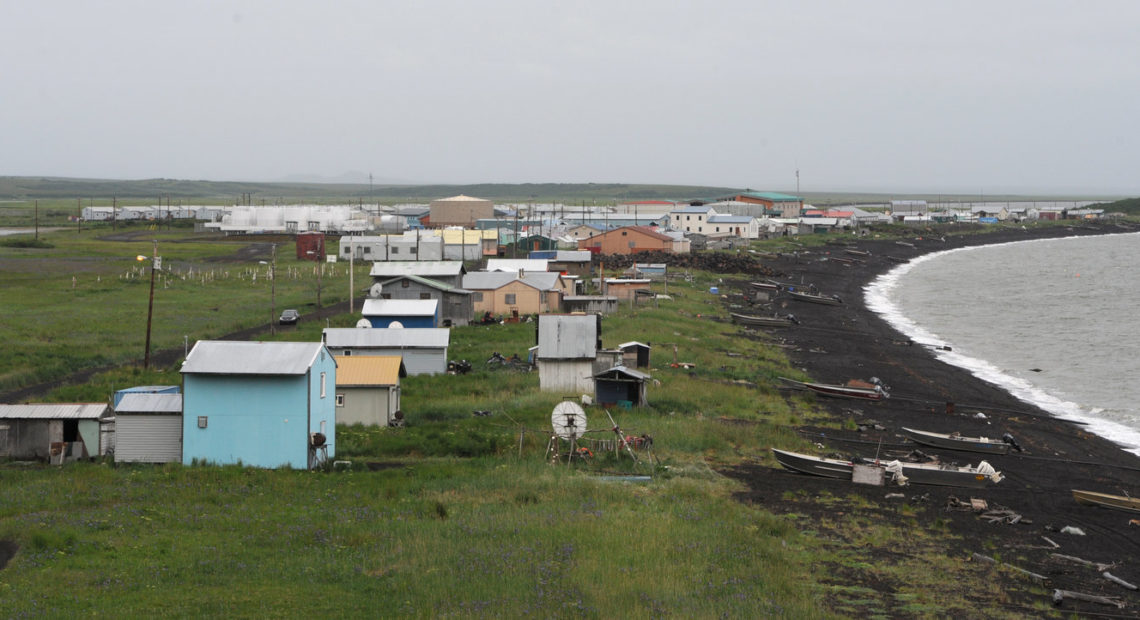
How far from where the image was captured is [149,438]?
2570cm

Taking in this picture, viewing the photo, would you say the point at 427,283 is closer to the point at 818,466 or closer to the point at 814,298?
the point at 818,466

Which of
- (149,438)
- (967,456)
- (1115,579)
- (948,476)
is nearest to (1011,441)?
(967,456)

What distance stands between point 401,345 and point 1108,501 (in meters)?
23.1

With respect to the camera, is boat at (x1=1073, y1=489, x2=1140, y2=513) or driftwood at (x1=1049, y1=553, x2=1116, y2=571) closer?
driftwood at (x1=1049, y1=553, x2=1116, y2=571)

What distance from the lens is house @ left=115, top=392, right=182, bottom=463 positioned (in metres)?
25.6

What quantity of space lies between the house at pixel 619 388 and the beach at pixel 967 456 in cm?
528

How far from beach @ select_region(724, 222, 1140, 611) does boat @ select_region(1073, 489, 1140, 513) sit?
180 millimetres

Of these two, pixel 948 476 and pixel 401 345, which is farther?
pixel 401 345

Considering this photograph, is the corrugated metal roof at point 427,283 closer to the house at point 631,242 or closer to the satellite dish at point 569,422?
the satellite dish at point 569,422

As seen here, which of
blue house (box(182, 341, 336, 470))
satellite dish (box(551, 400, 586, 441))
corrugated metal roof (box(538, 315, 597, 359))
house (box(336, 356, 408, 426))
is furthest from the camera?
Answer: corrugated metal roof (box(538, 315, 597, 359))

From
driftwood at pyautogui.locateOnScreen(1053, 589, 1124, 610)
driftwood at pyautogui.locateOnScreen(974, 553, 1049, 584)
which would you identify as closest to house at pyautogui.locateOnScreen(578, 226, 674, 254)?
driftwood at pyautogui.locateOnScreen(974, 553, 1049, 584)

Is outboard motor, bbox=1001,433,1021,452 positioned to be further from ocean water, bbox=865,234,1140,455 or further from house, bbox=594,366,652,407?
house, bbox=594,366,652,407

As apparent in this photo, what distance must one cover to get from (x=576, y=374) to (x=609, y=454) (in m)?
8.32

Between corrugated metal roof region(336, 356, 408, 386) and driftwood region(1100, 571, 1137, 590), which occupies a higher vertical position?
corrugated metal roof region(336, 356, 408, 386)
